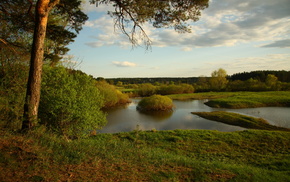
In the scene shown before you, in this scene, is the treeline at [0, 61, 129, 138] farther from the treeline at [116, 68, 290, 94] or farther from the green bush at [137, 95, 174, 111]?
the treeline at [116, 68, 290, 94]

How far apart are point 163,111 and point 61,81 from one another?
23426mm

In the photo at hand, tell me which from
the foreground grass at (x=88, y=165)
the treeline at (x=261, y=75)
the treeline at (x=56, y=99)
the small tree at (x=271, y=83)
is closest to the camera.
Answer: the foreground grass at (x=88, y=165)

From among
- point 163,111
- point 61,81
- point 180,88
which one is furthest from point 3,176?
point 180,88

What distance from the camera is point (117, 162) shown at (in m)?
5.85

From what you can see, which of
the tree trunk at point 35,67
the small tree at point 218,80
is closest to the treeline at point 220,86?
the small tree at point 218,80

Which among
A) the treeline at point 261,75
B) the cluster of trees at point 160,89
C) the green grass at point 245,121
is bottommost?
the green grass at point 245,121

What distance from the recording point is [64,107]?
415 inches

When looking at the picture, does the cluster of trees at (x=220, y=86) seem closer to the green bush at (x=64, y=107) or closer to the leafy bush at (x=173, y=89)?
the leafy bush at (x=173, y=89)

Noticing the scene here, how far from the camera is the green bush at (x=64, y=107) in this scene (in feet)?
34.7

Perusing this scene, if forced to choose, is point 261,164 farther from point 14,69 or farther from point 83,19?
point 14,69

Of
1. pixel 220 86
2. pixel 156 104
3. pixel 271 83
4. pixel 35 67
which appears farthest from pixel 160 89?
pixel 35 67

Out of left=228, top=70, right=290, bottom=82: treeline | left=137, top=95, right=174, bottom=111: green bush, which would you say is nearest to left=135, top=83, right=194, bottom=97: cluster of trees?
left=228, top=70, right=290, bottom=82: treeline

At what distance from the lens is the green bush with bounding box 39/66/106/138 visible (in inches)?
416

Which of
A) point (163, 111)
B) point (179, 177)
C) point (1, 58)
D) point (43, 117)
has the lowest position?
point (163, 111)
